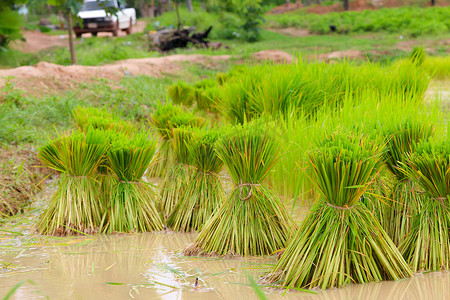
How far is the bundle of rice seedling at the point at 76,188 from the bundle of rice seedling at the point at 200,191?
552 mm

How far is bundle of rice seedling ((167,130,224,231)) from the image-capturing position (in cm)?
308

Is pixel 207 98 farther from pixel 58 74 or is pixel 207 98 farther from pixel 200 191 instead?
pixel 58 74

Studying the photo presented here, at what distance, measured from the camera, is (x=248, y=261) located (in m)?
2.56

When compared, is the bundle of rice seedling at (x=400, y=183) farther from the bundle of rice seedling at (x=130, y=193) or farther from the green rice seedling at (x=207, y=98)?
the green rice seedling at (x=207, y=98)

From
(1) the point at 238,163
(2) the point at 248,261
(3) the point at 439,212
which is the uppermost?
(1) the point at 238,163

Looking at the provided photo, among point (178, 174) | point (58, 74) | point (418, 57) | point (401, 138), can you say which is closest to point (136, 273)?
point (178, 174)

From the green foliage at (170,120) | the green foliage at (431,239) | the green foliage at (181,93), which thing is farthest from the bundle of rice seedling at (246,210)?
the green foliage at (181,93)

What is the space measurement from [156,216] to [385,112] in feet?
5.45

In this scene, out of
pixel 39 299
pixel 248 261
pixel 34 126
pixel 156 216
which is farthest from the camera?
pixel 34 126

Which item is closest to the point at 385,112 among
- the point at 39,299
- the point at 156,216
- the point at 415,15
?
the point at 156,216

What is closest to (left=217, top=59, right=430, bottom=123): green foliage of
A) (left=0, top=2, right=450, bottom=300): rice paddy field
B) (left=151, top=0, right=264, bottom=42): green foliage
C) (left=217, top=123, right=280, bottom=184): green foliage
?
(left=0, top=2, right=450, bottom=300): rice paddy field

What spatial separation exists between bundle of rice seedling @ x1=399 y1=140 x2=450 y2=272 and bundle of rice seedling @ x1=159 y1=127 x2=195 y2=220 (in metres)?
1.48

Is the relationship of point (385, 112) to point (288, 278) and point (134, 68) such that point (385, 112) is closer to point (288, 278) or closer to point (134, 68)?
point (288, 278)

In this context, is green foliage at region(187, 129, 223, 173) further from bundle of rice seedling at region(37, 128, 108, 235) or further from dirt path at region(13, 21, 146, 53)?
dirt path at region(13, 21, 146, 53)
